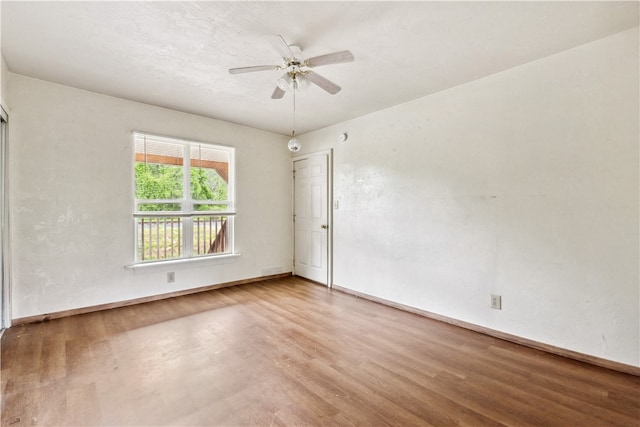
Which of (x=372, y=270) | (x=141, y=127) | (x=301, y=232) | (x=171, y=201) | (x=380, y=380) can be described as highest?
(x=141, y=127)

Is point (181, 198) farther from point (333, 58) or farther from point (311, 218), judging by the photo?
point (333, 58)

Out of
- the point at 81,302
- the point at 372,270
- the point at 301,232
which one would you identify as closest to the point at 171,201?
the point at 81,302

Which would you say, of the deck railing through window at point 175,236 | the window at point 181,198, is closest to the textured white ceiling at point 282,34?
the window at point 181,198

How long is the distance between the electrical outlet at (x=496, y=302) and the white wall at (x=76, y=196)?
3.76 meters

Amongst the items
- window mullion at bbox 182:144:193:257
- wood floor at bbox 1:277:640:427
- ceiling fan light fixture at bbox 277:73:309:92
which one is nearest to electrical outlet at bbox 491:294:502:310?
wood floor at bbox 1:277:640:427

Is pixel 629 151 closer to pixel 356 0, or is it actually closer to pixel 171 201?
pixel 356 0

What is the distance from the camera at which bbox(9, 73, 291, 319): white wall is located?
9.91 ft

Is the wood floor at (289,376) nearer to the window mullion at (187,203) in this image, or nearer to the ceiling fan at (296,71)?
the window mullion at (187,203)

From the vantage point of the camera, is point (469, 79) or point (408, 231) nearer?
point (469, 79)

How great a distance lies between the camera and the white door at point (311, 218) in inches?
186

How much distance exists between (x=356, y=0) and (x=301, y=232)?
382 centimetres

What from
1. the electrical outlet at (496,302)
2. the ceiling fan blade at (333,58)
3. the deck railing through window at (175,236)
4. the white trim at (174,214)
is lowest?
the electrical outlet at (496,302)

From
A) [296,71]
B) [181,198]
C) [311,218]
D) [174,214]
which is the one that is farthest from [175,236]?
[296,71]

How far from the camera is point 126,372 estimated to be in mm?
2170
